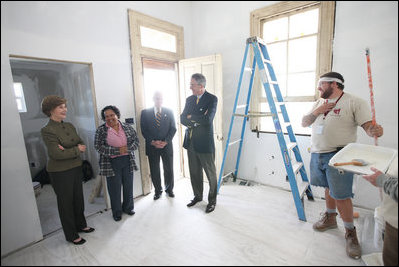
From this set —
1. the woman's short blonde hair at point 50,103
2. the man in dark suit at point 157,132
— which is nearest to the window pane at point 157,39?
the man in dark suit at point 157,132

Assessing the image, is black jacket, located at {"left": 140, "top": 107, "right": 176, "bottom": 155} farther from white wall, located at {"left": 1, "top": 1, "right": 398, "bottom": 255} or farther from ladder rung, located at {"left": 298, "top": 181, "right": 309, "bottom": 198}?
ladder rung, located at {"left": 298, "top": 181, "right": 309, "bottom": 198}

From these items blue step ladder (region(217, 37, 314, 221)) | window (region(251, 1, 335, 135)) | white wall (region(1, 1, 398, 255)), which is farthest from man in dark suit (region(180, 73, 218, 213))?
window (region(251, 1, 335, 135))

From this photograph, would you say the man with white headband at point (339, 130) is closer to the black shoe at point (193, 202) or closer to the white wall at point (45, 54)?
the black shoe at point (193, 202)

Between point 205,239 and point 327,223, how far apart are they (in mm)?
1223

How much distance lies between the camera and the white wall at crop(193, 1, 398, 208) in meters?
2.03

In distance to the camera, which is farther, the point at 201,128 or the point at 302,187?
the point at 302,187

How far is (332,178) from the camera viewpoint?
191 cm

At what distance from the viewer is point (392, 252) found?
137 cm

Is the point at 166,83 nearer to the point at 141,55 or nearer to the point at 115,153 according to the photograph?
the point at 141,55

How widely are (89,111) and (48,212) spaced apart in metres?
1.37

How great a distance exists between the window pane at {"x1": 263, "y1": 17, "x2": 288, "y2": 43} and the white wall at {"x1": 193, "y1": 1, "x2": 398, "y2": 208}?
0.23 meters

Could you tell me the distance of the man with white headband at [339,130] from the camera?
183 centimetres

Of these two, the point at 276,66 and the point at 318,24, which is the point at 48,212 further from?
the point at 318,24

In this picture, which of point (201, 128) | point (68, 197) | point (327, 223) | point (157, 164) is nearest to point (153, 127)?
point (157, 164)
